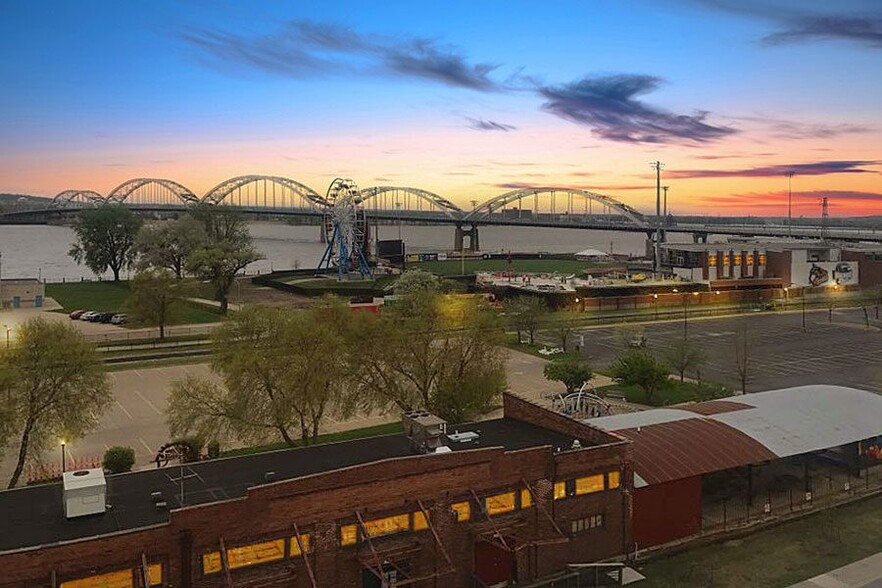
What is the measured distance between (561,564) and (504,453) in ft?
12.8

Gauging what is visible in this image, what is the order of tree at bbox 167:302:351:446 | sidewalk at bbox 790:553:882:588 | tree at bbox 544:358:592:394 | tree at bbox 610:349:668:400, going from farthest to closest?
tree at bbox 544:358:592:394
tree at bbox 610:349:668:400
tree at bbox 167:302:351:446
sidewalk at bbox 790:553:882:588

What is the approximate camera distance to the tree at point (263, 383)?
28656 mm

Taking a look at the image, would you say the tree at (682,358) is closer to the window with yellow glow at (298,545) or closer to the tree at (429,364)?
the tree at (429,364)

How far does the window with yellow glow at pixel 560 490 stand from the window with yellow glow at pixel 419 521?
14.0ft

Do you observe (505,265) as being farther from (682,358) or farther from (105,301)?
(682,358)

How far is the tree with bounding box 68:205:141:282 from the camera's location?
102m

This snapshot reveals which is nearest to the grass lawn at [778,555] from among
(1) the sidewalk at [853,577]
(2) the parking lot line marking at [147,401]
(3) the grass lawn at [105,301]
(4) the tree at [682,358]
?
(1) the sidewalk at [853,577]

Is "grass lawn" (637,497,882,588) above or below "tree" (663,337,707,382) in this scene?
below

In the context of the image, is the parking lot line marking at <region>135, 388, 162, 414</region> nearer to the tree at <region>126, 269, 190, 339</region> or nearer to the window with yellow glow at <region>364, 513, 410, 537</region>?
the tree at <region>126, 269, 190, 339</region>

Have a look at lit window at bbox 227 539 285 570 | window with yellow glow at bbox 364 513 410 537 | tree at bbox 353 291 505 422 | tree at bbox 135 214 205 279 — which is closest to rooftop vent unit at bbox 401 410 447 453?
window with yellow glow at bbox 364 513 410 537

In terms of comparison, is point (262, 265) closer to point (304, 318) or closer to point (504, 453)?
point (304, 318)

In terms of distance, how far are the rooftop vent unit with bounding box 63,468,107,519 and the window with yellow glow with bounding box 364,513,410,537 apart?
6.35 metres

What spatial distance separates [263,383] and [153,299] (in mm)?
34519

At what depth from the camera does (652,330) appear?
215 feet
